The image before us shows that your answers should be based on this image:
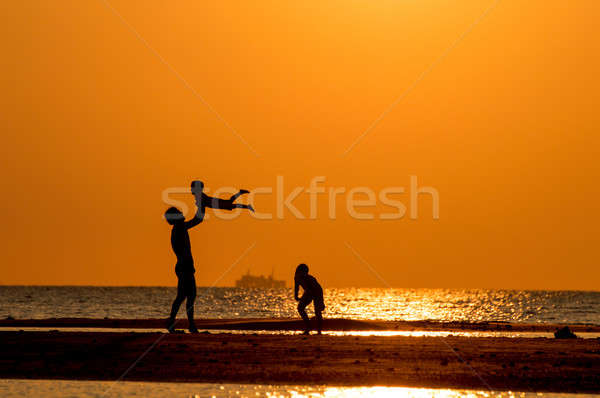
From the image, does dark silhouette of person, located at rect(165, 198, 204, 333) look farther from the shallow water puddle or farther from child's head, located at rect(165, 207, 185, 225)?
the shallow water puddle

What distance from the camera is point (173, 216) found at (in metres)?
27.7

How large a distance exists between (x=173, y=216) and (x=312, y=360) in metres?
7.95

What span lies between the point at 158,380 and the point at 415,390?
5.39 metres

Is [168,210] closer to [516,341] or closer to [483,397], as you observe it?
[516,341]

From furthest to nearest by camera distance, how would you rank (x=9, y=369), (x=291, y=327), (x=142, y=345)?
(x=291, y=327), (x=142, y=345), (x=9, y=369)

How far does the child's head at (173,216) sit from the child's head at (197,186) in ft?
4.94

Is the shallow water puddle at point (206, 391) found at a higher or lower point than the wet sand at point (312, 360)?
lower

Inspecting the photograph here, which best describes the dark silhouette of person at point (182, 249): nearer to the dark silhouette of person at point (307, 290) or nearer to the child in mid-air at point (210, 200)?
the child in mid-air at point (210, 200)

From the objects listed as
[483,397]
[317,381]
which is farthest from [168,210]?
[483,397]

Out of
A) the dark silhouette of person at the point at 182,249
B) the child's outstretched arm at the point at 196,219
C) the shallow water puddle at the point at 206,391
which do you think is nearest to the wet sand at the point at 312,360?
the shallow water puddle at the point at 206,391

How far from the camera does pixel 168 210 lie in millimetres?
28031

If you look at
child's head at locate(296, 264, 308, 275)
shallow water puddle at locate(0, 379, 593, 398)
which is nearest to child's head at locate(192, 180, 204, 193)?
child's head at locate(296, 264, 308, 275)

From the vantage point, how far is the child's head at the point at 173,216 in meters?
27.7

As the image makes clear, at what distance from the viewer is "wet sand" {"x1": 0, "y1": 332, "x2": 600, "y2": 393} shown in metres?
19.3
